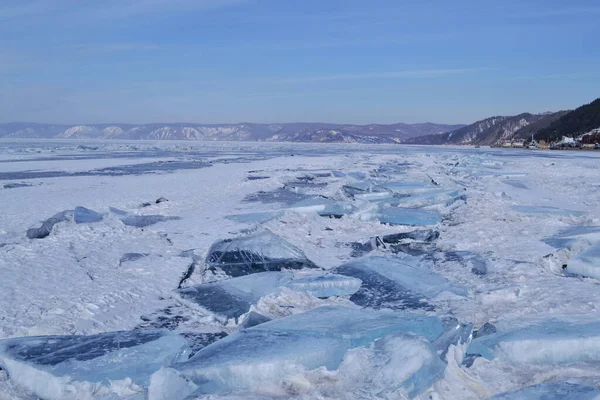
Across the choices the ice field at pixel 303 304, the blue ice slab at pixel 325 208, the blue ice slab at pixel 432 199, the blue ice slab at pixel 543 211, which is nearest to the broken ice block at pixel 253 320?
the ice field at pixel 303 304

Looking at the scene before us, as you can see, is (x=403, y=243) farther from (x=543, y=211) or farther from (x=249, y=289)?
(x=543, y=211)

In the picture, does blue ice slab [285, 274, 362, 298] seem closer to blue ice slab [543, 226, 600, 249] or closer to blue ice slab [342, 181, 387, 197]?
blue ice slab [543, 226, 600, 249]

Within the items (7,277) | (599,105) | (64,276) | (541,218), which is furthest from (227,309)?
(599,105)

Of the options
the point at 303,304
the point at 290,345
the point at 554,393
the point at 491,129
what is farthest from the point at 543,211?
the point at 491,129

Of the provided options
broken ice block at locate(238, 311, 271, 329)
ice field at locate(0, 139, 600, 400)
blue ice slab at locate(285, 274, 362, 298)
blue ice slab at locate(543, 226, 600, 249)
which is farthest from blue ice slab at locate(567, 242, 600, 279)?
broken ice block at locate(238, 311, 271, 329)

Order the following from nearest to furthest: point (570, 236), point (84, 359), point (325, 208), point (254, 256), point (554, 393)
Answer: point (554, 393) < point (84, 359) < point (254, 256) < point (570, 236) < point (325, 208)

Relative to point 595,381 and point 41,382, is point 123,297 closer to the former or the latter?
point 41,382
